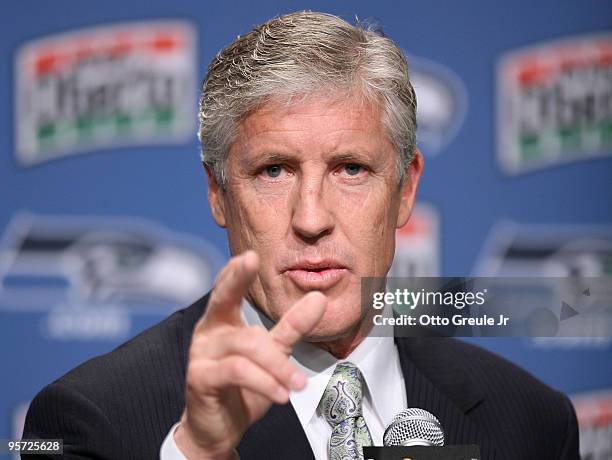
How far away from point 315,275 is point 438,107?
987 mm

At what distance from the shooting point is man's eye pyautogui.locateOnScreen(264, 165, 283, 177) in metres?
1.26

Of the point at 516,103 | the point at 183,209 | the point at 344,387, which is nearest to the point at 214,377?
the point at 344,387

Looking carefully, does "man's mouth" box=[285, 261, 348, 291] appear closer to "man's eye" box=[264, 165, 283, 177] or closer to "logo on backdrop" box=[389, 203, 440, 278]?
"man's eye" box=[264, 165, 283, 177]

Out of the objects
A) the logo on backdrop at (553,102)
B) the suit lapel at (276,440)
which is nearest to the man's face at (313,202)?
the suit lapel at (276,440)

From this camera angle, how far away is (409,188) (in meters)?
1.45

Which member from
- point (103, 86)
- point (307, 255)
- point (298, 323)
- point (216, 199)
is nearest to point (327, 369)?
point (307, 255)

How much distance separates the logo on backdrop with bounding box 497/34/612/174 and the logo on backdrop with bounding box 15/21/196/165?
2.07ft

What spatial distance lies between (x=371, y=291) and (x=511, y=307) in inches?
6.4

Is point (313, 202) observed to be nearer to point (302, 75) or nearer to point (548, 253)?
point (302, 75)

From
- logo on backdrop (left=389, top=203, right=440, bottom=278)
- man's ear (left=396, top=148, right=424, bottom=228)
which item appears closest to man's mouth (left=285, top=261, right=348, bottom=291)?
man's ear (left=396, top=148, right=424, bottom=228)

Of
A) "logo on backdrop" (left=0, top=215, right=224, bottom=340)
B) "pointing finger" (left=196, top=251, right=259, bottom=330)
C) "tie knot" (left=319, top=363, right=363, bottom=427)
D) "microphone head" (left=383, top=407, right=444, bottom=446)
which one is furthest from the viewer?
"logo on backdrop" (left=0, top=215, right=224, bottom=340)

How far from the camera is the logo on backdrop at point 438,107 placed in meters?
2.12

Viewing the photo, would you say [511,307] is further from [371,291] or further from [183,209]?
[183,209]

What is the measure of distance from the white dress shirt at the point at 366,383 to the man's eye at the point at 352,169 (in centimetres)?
21
